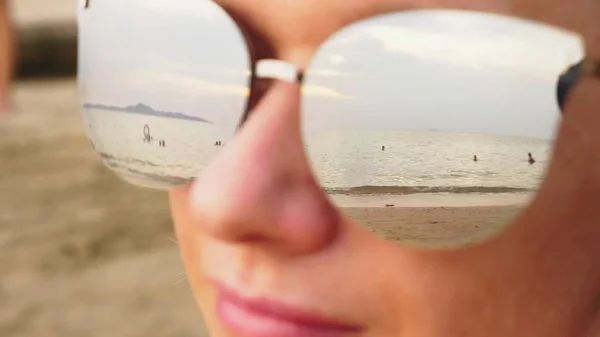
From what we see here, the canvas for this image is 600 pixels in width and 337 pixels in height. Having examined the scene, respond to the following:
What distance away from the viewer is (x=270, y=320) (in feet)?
1.85

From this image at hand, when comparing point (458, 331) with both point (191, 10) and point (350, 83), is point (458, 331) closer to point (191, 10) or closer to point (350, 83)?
point (350, 83)

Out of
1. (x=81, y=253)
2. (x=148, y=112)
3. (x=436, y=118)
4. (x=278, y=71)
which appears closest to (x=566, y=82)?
(x=436, y=118)

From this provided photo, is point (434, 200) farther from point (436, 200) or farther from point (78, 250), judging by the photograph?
point (78, 250)

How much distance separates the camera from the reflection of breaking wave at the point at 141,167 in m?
0.59

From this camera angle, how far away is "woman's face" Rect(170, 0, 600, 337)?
50 cm

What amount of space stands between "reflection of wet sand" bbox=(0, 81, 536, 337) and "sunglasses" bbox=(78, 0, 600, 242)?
0.47m

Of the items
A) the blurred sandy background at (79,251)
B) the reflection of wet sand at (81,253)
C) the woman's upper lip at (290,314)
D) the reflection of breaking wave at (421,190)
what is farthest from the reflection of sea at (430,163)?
the blurred sandy background at (79,251)

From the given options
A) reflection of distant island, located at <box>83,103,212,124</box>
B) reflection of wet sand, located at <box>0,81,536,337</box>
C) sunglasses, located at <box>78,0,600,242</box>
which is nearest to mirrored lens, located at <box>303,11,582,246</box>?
sunglasses, located at <box>78,0,600,242</box>

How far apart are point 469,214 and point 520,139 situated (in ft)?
0.20

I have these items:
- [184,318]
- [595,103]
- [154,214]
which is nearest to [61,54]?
[154,214]

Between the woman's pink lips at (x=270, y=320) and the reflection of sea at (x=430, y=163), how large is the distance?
0.11m

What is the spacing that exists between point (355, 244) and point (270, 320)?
0.09 m

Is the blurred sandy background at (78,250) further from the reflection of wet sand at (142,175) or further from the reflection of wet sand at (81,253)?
the reflection of wet sand at (142,175)

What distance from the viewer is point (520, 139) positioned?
0.47 metres
